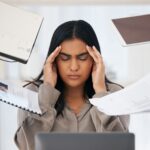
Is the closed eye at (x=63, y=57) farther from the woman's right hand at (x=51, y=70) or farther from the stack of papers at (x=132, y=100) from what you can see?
the stack of papers at (x=132, y=100)

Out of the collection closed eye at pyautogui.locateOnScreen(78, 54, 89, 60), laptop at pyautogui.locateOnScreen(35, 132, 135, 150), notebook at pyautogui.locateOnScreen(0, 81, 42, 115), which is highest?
closed eye at pyautogui.locateOnScreen(78, 54, 89, 60)

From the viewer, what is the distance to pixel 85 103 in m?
1.25

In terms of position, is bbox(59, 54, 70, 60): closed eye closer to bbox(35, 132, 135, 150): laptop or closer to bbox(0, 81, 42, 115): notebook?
bbox(0, 81, 42, 115): notebook

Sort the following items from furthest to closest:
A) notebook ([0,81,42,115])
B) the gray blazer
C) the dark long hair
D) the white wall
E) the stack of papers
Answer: the white wall → the dark long hair → the gray blazer → notebook ([0,81,42,115]) → the stack of papers

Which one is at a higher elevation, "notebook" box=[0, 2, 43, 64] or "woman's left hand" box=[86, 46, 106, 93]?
"notebook" box=[0, 2, 43, 64]

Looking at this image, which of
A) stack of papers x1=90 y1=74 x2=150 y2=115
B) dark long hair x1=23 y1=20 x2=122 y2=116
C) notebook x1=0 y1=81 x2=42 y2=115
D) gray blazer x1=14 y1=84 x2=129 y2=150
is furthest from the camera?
dark long hair x1=23 y1=20 x2=122 y2=116

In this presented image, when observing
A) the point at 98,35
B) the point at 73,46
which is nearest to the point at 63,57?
the point at 73,46

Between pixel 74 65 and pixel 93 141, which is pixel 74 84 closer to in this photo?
pixel 74 65

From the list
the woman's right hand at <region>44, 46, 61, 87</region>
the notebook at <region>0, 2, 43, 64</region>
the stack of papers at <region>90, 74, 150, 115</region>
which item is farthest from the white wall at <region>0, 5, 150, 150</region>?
the stack of papers at <region>90, 74, 150, 115</region>

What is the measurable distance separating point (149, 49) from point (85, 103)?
0.66 m

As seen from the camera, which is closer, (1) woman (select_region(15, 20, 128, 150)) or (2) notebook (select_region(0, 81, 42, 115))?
(2) notebook (select_region(0, 81, 42, 115))

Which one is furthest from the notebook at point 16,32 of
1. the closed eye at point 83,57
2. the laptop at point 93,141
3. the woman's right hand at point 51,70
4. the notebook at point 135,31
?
the laptop at point 93,141

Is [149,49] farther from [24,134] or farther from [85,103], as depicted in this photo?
[24,134]

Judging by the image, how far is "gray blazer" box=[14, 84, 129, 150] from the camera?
44.6 inches
